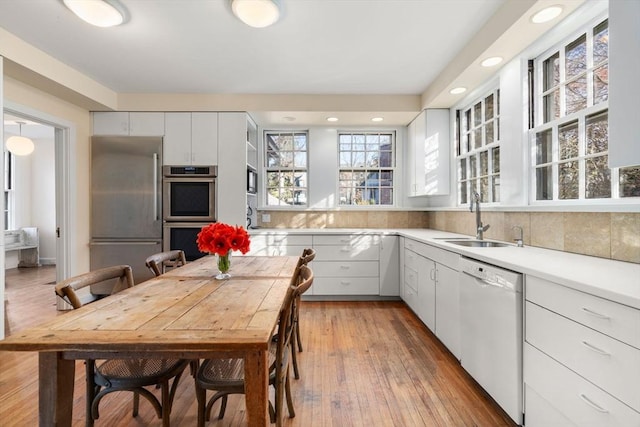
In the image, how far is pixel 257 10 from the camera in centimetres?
201

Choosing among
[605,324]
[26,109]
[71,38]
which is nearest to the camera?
[605,324]

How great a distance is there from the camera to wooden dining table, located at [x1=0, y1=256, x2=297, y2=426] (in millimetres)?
958

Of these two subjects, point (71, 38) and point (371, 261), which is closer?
point (71, 38)

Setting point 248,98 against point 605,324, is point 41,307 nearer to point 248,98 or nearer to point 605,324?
point 248,98

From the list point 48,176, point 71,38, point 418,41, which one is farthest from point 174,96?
point 48,176

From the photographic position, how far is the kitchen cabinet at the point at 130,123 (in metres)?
3.81

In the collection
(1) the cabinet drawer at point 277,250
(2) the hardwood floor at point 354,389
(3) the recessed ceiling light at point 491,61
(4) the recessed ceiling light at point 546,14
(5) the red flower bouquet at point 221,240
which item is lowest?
(2) the hardwood floor at point 354,389

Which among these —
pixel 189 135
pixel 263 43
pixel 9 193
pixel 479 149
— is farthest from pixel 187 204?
pixel 9 193

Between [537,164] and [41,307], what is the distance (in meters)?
5.39

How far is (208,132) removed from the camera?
3.81m

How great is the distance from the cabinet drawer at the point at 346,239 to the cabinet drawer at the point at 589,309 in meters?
2.40

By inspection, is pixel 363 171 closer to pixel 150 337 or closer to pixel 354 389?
pixel 354 389

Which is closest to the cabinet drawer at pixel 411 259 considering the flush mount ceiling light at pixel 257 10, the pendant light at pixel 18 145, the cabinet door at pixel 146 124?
the flush mount ceiling light at pixel 257 10

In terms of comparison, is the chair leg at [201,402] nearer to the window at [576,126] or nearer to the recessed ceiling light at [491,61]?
the window at [576,126]
